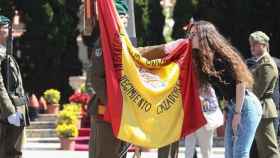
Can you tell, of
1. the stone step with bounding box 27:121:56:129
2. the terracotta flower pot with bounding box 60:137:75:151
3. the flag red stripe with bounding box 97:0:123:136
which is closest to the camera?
the flag red stripe with bounding box 97:0:123:136

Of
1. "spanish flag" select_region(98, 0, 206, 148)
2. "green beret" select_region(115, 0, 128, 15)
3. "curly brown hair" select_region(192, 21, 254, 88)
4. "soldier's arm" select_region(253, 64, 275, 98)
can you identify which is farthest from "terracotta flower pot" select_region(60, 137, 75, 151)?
"curly brown hair" select_region(192, 21, 254, 88)

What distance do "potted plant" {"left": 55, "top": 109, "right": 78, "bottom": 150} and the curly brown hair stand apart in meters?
10.9

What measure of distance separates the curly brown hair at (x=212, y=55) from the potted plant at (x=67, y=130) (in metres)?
10.9

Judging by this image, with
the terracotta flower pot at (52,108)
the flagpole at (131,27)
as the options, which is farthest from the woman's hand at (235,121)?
the terracotta flower pot at (52,108)

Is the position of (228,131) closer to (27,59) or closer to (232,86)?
(232,86)

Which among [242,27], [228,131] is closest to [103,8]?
[228,131]

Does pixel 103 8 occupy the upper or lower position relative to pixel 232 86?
upper

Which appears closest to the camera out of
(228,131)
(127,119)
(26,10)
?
(127,119)

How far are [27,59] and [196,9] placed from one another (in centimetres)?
723

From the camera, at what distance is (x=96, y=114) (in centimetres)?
736

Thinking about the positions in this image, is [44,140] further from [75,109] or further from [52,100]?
[52,100]

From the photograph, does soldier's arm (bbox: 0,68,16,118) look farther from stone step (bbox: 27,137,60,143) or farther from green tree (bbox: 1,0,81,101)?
green tree (bbox: 1,0,81,101)

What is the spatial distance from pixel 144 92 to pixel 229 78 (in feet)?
2.73

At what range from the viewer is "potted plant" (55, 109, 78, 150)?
18.2 metres
